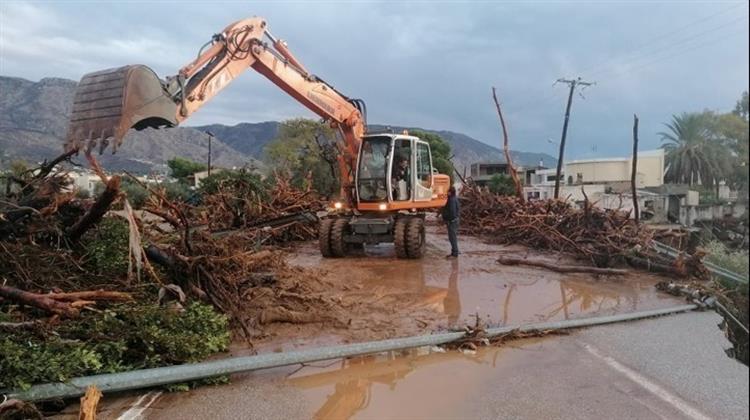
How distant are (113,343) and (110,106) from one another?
11.3 ft

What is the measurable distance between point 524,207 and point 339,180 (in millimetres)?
7023

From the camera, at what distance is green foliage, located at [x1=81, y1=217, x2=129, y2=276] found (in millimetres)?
6480

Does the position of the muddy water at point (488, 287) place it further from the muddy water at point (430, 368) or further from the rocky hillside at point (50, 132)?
the rocky hillside at point (50, 132)

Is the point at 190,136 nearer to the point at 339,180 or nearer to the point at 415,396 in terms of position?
the point at 339,180

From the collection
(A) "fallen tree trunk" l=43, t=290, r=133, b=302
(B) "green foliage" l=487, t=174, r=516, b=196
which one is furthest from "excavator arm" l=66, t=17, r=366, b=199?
(B) "green foliage" l=487, t=174, r=516, b=196

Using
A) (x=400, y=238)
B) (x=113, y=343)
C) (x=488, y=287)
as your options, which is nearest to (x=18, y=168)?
(x=113, y=343)

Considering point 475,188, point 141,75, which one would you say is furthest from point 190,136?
point 141,75

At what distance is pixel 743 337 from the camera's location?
4.52 ft

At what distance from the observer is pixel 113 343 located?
4961 mm

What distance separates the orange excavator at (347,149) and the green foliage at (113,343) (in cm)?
334

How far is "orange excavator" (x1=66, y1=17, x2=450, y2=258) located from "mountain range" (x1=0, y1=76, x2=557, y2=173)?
1003 mm

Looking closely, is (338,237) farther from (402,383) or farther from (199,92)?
(402,383)

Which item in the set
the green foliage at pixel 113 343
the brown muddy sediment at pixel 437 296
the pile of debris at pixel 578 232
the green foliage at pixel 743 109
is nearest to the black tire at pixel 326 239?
the brown muddy sediment at pixel 437 296

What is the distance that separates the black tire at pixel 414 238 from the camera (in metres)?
12.6
